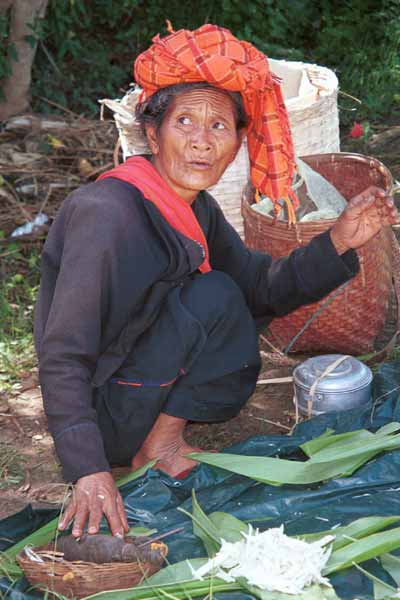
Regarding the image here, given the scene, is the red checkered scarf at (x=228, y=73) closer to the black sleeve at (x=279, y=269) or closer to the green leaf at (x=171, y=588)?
the black sleeve at (x=279, y=269)

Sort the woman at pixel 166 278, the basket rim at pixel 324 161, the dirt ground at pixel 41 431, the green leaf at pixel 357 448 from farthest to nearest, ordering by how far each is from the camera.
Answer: the basket rim at pixel 324 161 < the dirt ground at pixel 41 431 < the green leaf at pixel 357 448 < the woman at pixel 166 278

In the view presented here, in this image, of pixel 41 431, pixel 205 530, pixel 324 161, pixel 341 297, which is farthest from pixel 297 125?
pixel 205 530

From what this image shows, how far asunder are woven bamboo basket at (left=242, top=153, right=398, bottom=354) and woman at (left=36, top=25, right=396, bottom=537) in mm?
444

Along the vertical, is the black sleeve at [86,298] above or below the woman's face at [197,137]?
below

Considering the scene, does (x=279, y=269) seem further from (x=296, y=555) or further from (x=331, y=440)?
(x=296, y=555)

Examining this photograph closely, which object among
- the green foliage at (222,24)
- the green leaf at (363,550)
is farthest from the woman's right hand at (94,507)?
the green foliage at (222,24)

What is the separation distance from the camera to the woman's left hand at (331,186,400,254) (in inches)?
89.4

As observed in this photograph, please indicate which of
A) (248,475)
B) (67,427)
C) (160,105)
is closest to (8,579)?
(67,427)

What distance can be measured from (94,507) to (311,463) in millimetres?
537

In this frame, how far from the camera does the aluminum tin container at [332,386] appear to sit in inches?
101

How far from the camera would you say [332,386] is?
2555 millimetres

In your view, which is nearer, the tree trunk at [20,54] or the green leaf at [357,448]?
the green leaf at [357,448]

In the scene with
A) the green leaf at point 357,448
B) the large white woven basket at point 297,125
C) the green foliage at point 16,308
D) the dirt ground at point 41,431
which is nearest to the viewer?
the green leaf at point 357,448

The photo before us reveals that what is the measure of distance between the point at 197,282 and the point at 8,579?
870 mm
